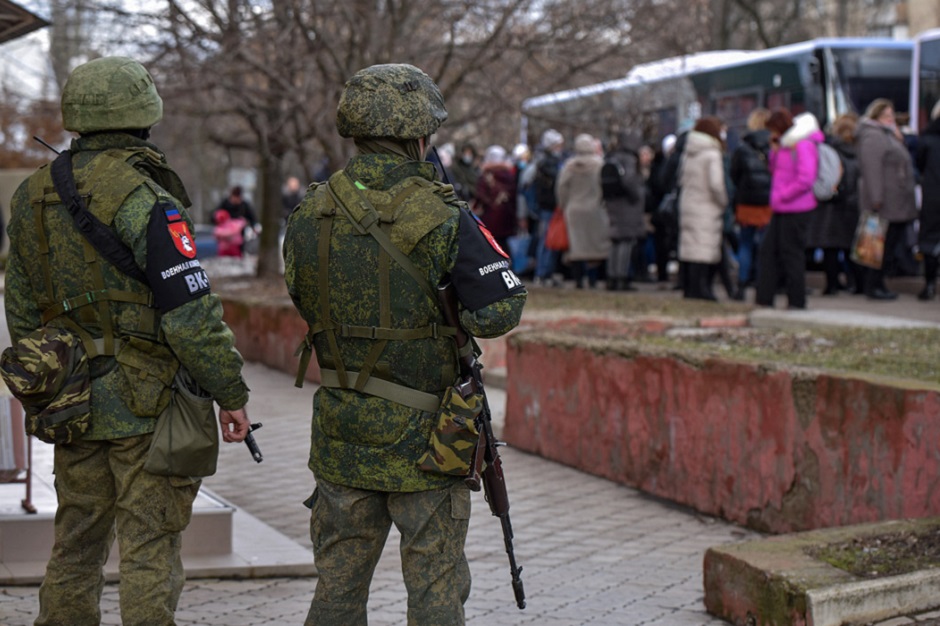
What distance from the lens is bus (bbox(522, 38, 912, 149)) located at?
17.2 m

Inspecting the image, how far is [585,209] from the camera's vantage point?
15922 mm

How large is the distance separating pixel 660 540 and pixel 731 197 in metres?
7.81

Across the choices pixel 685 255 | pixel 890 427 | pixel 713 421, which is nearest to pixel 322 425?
pixel 890 427

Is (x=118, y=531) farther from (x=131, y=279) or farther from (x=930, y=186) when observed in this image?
(x=930, y=186)

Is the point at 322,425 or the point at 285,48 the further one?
the point at 285,48

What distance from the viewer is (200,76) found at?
552 inches

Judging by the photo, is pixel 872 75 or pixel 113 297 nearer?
pixel 113 297

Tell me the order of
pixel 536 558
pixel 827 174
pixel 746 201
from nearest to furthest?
pixel 536 558
pixel 827 174
pixel 746 201

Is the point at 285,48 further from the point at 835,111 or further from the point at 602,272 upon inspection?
the point at 835,111

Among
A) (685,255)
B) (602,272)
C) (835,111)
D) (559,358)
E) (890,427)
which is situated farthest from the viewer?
(835,111)

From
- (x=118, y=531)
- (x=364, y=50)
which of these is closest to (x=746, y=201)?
(x=364, y=50)

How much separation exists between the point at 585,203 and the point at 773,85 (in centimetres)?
648

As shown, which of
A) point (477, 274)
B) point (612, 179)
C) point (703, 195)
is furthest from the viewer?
point (612, 179)

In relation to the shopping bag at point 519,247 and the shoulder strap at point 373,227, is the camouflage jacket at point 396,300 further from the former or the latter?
the shopping bag at point 519,247
